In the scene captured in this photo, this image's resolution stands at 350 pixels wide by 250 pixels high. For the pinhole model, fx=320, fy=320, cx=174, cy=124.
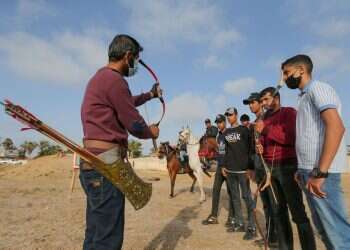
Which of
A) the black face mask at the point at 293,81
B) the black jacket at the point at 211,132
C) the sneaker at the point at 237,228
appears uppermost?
the black jacket at the point at 211,132

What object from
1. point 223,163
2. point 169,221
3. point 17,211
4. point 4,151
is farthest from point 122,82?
point 4,151

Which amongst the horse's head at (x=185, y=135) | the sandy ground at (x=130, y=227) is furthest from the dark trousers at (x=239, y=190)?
the horse's head at (x=185, y=135)

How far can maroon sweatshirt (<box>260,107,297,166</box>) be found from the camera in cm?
394

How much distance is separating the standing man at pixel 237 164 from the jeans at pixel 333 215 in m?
2.98

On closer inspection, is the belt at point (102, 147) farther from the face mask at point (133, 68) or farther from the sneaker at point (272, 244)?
the sneaker at point (272, 244)

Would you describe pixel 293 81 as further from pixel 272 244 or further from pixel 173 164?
pixel 173 164

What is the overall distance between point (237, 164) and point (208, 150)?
21.5 feet

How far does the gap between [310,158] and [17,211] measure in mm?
7151

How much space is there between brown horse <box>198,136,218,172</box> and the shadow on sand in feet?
14.4

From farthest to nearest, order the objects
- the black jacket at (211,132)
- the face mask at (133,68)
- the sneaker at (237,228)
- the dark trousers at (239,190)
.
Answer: the black jacket at (211,132) < the sneaker at (237,228) < the dark trousers at (239,190) < the face mask at (133,68)

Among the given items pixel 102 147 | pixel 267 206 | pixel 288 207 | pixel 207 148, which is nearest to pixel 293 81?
pixel 288 207

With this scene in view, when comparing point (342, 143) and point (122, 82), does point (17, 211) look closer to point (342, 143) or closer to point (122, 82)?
point (122, 82)

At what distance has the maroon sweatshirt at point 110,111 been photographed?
2.41 metres

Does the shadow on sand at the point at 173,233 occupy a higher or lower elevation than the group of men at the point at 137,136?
lower
